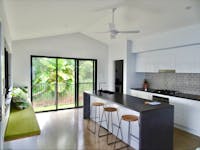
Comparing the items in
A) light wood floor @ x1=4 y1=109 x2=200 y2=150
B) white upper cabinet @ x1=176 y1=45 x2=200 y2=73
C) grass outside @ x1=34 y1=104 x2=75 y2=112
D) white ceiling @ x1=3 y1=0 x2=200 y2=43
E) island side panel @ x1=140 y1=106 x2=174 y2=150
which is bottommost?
light wood floor @ x1=4 y1=109 x2=200 y2=150

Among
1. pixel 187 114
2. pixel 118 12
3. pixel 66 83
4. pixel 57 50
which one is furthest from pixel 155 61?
pixel 57 50

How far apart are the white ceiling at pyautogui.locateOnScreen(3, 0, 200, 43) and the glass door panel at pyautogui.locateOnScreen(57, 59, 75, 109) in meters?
2.15

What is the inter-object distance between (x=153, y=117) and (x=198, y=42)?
7.55 ft

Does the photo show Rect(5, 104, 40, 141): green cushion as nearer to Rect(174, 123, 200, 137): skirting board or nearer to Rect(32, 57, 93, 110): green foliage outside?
Rect(32, 57, 93, 110): green foliage outside

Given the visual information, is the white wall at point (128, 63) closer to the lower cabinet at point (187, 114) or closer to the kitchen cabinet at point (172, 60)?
the kitchen cabinet at point (172, 60)

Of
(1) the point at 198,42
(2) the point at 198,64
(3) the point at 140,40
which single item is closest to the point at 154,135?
(2) the point at 198,64

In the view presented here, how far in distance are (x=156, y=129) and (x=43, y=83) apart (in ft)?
14.3

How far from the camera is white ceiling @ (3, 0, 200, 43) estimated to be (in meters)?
2.62

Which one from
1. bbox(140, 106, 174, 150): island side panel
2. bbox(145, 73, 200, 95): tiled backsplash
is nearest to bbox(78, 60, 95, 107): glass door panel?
bbox(145, 73, 200, 95): tiled backsplash

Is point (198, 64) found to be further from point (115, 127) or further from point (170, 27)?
point (115, 127)

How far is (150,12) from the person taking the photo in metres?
3.58

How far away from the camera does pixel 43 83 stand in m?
5.67

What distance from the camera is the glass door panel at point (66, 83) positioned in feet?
19.5

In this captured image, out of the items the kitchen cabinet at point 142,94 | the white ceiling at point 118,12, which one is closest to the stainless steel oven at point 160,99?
the kitchen cabinet at point 142,94
